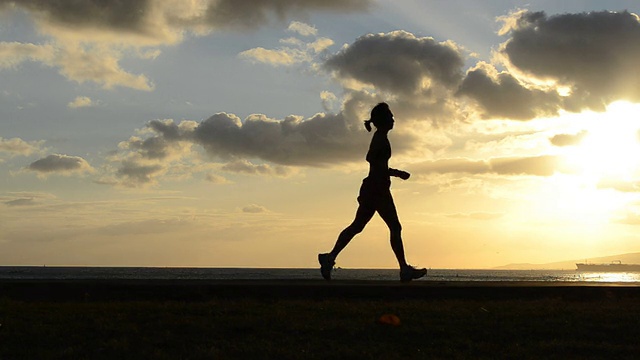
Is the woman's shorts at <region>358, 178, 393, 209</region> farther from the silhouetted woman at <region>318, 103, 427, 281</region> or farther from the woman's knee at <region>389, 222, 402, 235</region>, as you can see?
the woman's knee at <region>389, 222, 402, 235</region>

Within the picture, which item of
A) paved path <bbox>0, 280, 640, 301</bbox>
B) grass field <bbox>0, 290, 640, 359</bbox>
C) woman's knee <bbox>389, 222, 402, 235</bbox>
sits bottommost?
grass field <bbox>0, 290, 640, 359</bbox>

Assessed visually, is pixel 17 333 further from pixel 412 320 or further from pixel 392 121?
pixel 392 121

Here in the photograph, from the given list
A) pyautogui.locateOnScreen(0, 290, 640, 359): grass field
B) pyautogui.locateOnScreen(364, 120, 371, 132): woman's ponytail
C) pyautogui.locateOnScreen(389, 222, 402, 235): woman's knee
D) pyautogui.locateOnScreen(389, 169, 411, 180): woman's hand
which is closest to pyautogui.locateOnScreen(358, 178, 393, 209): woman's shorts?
pyautogui.locateOnScreen(389, 169, 411, 180): woman's hand

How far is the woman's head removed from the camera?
1320 centimetres

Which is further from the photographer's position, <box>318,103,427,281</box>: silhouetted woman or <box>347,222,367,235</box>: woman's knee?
<box>347,222,367,235</box>: woman's knee

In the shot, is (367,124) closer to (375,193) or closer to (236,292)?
(375,193)

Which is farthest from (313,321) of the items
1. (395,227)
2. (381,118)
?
(381,118)

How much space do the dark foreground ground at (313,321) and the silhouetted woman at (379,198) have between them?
6.84ft

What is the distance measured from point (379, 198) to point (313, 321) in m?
5.19

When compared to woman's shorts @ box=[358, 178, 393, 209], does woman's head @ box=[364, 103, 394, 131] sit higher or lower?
higher

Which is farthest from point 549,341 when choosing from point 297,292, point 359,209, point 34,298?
point 34,298

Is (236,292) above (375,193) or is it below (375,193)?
below

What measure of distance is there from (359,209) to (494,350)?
6570mm

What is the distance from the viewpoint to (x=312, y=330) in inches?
298
